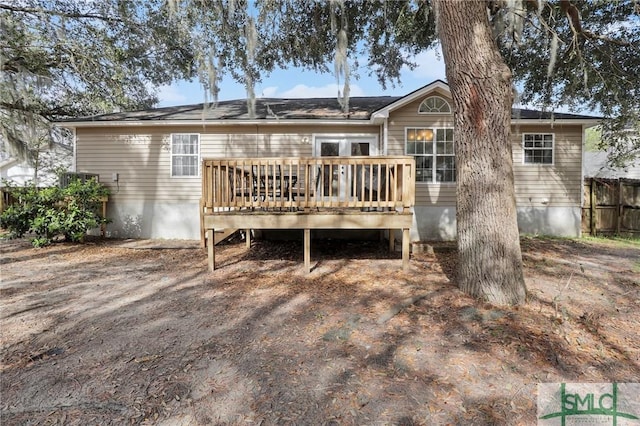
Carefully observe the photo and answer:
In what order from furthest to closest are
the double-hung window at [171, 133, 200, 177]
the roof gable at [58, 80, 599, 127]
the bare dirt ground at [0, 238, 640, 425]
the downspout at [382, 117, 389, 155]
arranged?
the double-hung window at [171, 133, 200, 177], the downspout at [382, 117, 389, 155], the roof gable at [58, 80, 599, 127], the bare dirt ground at [0, 238, 640, 425]

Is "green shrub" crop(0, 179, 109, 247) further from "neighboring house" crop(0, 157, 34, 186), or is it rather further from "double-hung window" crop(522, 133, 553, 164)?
"neighboring house" crop(0, 157, 34, 186)

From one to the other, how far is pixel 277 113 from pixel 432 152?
434 cm

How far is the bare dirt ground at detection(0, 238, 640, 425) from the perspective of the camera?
2168mm

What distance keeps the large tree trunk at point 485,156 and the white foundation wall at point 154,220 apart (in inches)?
289

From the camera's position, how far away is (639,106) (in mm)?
8945

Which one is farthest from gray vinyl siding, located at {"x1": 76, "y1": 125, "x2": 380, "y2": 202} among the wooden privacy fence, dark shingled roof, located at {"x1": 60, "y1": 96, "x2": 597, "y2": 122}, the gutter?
the wooden privacy fence

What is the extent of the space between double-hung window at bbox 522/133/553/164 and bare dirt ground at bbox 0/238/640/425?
3.98 m

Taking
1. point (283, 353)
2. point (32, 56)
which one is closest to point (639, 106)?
point (283, 353)

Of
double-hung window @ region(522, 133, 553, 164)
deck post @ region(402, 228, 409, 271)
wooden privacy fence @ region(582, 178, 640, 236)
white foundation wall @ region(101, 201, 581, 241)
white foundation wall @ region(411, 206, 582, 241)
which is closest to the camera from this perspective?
deck post @ region(402, 228, 409, 271)

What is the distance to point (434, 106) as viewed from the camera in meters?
8.21

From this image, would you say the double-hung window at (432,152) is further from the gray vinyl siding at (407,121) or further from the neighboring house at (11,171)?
the neighboring house at (11,171)

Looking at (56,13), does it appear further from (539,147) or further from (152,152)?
(539,147)

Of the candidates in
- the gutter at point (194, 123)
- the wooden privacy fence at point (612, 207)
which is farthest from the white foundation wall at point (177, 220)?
the gutter at point (194, 123)

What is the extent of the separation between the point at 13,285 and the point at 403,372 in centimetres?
560
